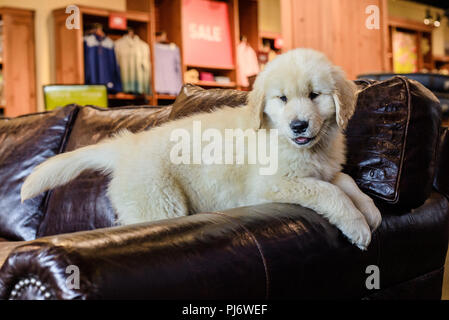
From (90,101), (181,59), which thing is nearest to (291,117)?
(90,101)

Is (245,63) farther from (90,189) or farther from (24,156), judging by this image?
(90,189)

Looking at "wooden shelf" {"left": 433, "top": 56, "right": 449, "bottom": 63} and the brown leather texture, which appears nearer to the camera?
the brown leather texture

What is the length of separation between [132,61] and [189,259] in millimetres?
7446

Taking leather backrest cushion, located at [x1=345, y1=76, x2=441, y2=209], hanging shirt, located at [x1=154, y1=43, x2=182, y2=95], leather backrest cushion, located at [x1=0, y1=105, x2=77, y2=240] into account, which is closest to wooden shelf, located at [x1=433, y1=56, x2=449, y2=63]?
hanging shirt, located at [x1=154, y1=43, x2=182, y2=95]

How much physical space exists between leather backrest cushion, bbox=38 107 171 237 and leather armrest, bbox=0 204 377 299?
1.23 meters

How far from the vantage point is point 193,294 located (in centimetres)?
93

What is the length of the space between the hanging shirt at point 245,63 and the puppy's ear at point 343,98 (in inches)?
299

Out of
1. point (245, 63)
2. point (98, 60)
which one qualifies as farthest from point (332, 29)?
point (98, 60)

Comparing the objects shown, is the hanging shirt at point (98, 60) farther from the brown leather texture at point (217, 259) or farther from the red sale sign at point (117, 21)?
the brown leather texture at point (217, 259)

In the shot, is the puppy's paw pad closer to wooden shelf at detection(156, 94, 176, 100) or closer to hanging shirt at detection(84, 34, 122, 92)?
hanging shirt at detection(84, 34, 122, 92)

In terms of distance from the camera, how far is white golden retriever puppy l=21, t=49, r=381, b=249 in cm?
166

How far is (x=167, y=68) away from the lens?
844 centimetres

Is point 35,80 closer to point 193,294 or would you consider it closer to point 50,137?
point 50,137

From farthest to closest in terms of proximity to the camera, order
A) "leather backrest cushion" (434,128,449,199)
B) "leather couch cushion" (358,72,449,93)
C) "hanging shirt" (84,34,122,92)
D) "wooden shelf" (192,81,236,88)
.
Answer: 1. "wooden shelf" (192,81,236,88)
2. "hanging shirt" (84,34,122,92)
3. "leather couch cushion" (358,72,449,93)
4. "leather backrest cushion" (434,128,449,199)
